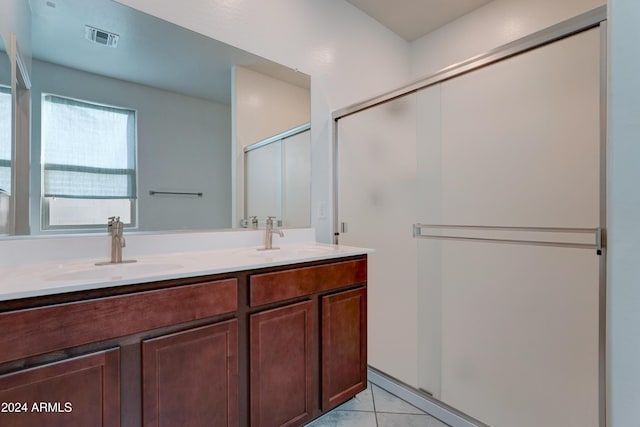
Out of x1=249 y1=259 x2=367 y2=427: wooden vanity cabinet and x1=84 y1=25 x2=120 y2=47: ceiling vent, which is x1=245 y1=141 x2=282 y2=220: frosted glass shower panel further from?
x1=84 y1=25 x2=120 y2=47: ceiling vent

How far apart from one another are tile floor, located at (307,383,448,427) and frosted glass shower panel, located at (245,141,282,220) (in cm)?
118

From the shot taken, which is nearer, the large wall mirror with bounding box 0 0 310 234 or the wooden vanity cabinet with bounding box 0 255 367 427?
the wooden vanity cabinet with bounding box 0 255 367 427

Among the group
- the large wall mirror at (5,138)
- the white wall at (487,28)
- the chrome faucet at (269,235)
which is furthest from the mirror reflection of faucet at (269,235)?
the white wall at (487,28)

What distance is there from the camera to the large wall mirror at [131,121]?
1.29m

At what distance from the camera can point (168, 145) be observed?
1.56m

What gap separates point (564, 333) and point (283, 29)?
225 centimetres

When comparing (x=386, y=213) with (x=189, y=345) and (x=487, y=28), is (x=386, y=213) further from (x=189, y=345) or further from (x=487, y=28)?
(x=487, y=28)

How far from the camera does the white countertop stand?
85 cm

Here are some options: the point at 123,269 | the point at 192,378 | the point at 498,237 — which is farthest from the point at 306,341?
the point at 498,237

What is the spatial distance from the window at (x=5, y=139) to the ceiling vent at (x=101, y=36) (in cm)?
40

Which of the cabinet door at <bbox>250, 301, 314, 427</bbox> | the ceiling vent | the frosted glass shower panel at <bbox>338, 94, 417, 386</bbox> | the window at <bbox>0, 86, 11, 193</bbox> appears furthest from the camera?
the frosted glass shower panel at <bbox>338, 94, 417, 386</bbox>

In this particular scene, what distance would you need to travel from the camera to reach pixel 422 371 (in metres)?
1.82

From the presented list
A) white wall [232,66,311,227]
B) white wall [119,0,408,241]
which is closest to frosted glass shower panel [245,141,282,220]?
white wall [232,66,311,227]

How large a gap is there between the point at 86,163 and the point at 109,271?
0.53m
